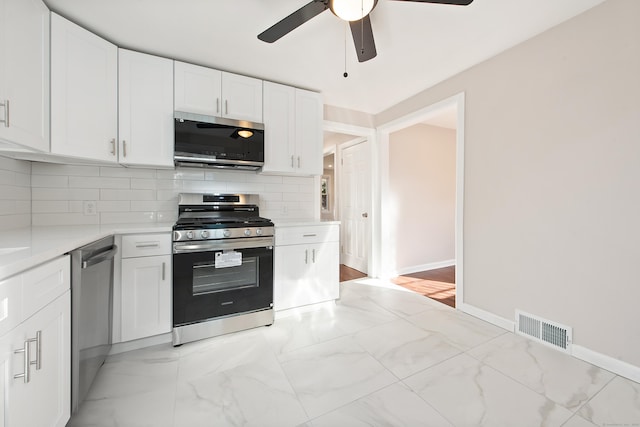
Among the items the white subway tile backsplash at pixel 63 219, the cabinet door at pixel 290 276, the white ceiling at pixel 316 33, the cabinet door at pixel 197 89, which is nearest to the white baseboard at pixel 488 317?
the cabinet door at pixel 290 276

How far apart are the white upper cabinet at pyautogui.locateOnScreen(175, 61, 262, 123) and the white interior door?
1.93 metres

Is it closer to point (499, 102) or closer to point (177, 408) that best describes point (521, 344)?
point (499, 102)

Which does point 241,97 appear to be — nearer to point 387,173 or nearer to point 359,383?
point 387,173

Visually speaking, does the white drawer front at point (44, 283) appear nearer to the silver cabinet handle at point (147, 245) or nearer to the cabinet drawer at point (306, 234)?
the silver cabinet handle at point (147, 245)

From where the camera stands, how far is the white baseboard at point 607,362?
1573 millimetres

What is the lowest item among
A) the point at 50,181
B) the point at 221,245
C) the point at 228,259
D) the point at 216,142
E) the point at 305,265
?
the point at 305,265

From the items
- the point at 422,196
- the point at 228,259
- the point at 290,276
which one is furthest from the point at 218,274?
the point at 422,196

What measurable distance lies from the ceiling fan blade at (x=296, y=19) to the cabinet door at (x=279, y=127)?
3.28ft

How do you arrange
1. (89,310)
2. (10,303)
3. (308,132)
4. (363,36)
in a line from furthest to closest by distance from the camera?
(308,132) → (363,36) → (89,310) → (10,303)

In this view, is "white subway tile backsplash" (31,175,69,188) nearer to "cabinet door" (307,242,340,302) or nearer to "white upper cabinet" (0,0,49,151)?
"white upper cabinet" (0,0,49,151)

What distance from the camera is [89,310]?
54.1 inches

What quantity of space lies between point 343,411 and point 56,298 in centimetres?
146

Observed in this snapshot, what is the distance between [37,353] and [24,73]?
1.54m

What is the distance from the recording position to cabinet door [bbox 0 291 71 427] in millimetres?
828
